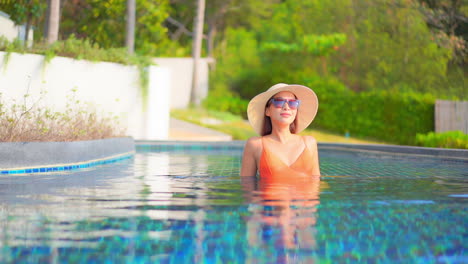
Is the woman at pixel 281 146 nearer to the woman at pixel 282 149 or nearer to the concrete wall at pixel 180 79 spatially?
the woman at pixel 282 149

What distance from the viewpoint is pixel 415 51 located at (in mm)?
32469

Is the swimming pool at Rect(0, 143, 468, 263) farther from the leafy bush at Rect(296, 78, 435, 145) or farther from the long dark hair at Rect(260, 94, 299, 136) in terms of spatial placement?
the leafy bush at Rect(296, 78, 435, 145)

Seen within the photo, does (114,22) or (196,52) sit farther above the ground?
(114,22)

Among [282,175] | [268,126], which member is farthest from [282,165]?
[268,126]

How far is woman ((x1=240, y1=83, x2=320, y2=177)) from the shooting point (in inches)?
331

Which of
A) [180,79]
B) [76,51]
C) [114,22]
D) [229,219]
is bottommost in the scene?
[229,219]

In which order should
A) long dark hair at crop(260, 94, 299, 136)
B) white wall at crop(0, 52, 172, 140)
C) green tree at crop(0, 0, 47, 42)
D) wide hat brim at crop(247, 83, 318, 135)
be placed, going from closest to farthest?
wide hat brim at crop(247, 83, 318, 135), long dark hair at crop(260, 94, 299, 136), white wall at crop(0, 52, 172, 140), green tree at crop(0, 0, 47, 42)

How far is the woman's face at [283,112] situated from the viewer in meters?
8.22

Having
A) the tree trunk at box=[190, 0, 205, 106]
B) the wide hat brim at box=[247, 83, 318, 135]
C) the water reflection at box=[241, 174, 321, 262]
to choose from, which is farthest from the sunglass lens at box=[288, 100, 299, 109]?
the tree trunk at box=[190, 0, 205, 106]

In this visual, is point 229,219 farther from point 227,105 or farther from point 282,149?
point 227,105

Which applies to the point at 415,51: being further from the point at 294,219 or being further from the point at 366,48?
the point at 294,219

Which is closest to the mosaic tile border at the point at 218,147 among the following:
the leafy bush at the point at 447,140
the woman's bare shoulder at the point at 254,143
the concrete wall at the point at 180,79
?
the leafy bush at the point at 447,140

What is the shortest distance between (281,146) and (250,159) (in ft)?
1.32

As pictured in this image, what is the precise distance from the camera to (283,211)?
7.30 metres
